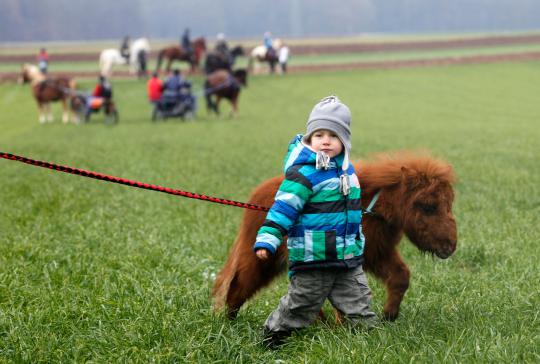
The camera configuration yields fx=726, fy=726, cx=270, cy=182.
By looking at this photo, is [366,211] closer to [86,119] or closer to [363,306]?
[363,306]

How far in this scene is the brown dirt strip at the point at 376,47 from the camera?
57594 mm

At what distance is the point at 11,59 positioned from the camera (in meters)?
57.6

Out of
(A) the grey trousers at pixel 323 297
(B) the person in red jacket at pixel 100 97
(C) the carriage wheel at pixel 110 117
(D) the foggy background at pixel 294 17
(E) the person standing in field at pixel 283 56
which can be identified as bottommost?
(D) the foggy background at pixel 294 17

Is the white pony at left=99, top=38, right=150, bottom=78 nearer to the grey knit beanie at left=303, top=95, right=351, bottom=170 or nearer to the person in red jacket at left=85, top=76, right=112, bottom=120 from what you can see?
the person in red jacket at left=85, top=76, right=112, bottom=120

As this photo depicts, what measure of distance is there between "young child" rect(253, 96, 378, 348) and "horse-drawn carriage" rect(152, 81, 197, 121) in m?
21.9

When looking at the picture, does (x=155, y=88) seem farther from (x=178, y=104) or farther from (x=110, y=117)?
(x=110, y=117)

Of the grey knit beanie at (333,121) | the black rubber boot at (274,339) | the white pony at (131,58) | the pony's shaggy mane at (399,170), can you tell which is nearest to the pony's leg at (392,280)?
the pony's shaggy mane at (399,170)

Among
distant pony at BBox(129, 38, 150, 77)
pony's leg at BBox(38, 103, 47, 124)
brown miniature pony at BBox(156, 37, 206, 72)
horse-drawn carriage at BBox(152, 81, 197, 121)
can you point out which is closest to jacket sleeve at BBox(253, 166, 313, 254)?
horse-drawn carriage at BBox(152, 81, 197, 121)

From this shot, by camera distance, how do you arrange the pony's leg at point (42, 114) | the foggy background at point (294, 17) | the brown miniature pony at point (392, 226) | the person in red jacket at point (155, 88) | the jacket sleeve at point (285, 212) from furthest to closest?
the foggy background at point (294, 17) < the pony's leg at point (42, 114) < the person in red jacket at point (155, 88) < the brown miniature pony at point (392, 226) < the jacket sleeve at point (285, 212)

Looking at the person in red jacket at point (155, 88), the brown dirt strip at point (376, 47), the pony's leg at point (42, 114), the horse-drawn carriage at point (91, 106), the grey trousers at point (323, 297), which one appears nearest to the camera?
the grey trousers at point (323, 297)

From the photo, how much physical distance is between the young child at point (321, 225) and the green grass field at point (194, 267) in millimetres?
219

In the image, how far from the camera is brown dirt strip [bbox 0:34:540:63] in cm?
5759

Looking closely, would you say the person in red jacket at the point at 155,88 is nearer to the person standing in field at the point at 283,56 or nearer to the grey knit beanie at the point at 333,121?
the person standing in field at the point at 283,56

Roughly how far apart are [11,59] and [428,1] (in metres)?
79.5
